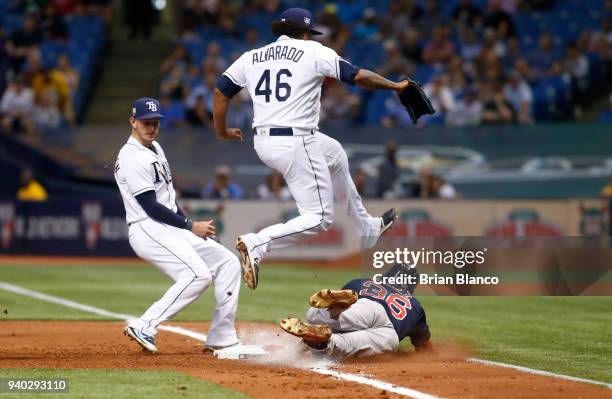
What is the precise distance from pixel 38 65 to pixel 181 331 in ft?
46.7

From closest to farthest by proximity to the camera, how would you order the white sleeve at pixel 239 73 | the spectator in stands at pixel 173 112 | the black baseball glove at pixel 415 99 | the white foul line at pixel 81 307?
the black baseball glove at pixel 415 99
the white sleeve at pixel 239 73
the white foul line at pixel 81 307
the spectator in stands at pixel 173 112

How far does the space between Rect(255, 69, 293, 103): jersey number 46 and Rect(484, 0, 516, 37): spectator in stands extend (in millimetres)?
14764

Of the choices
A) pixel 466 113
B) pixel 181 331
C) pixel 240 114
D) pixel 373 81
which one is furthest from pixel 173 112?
pixel 373 81

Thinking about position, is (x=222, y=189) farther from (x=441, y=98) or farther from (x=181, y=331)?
(x=181, y=331)

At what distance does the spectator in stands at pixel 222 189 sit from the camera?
67.0ft

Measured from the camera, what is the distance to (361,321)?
8.36 meters

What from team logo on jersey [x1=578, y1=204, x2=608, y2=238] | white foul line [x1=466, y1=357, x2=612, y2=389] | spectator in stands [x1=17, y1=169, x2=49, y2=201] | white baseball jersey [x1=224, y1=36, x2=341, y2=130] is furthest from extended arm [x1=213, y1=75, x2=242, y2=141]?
spectator in stands [x1=17, y1=169, x2=49, y2=201]

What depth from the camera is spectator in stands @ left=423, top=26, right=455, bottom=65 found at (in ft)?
74.3

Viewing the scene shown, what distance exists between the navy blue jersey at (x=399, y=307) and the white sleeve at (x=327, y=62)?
1.64 metres

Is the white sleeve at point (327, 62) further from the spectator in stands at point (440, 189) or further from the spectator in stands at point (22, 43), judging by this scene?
the spectator in stands at point (22, 43)

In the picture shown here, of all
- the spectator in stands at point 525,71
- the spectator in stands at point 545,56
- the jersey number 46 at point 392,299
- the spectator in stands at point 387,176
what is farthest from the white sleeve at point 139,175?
the spectator in stands at point 545,56

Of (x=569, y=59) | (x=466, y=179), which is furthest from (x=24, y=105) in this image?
(x=569, y=59)

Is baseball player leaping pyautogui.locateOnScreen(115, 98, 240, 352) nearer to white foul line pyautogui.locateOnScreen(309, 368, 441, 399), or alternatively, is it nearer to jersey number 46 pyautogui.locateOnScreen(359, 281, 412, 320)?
jersey number 46 pyautogui.locateOnScreen(359, 281, 412, 320)

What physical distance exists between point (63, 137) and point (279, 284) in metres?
8.03
